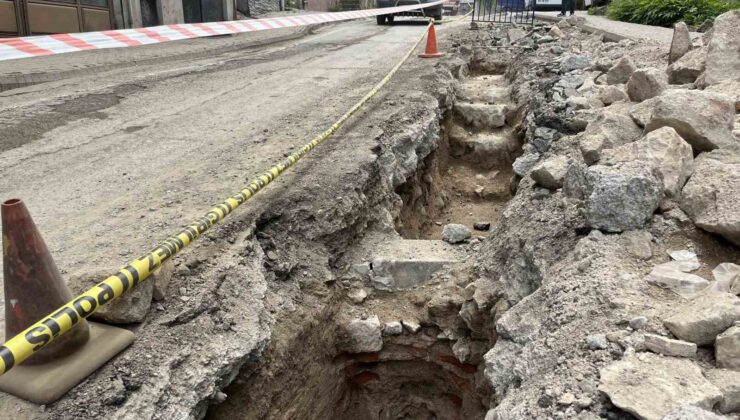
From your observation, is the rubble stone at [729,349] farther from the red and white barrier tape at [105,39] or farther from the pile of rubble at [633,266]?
the red and white barrier tape at [105,39]

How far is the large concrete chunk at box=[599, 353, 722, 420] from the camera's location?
5.98 feet

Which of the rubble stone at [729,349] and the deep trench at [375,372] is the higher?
the rubble stone at [729,349]

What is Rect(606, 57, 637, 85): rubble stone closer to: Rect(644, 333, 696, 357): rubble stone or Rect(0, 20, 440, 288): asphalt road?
Rect(0, 20, 440, 288): asphalt road

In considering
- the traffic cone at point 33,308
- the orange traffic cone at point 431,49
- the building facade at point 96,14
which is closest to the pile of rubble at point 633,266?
the traffic cone at point 33,308

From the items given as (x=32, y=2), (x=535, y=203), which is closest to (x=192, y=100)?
(x=535, y=203)

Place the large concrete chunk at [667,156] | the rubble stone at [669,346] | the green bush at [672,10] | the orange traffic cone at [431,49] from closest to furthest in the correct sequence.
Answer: the rubble stone at [669,346] < the large concrete chunk at [667,156] < the green bush at [672,10] < the orange traffic cone at [431,49]

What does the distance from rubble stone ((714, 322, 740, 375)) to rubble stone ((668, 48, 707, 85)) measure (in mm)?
3290

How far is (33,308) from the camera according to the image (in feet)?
7.57

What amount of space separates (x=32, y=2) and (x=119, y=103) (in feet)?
20.0

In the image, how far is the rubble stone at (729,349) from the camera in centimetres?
193

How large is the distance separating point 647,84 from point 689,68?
1.32ft

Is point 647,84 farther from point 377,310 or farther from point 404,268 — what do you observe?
point 377,310

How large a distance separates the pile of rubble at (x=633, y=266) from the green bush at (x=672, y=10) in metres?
6.48

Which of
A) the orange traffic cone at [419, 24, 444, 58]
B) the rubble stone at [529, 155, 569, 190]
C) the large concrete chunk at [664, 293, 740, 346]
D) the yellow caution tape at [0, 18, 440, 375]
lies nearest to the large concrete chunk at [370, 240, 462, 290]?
the rubble stone at [529, 155, 569, 190]
